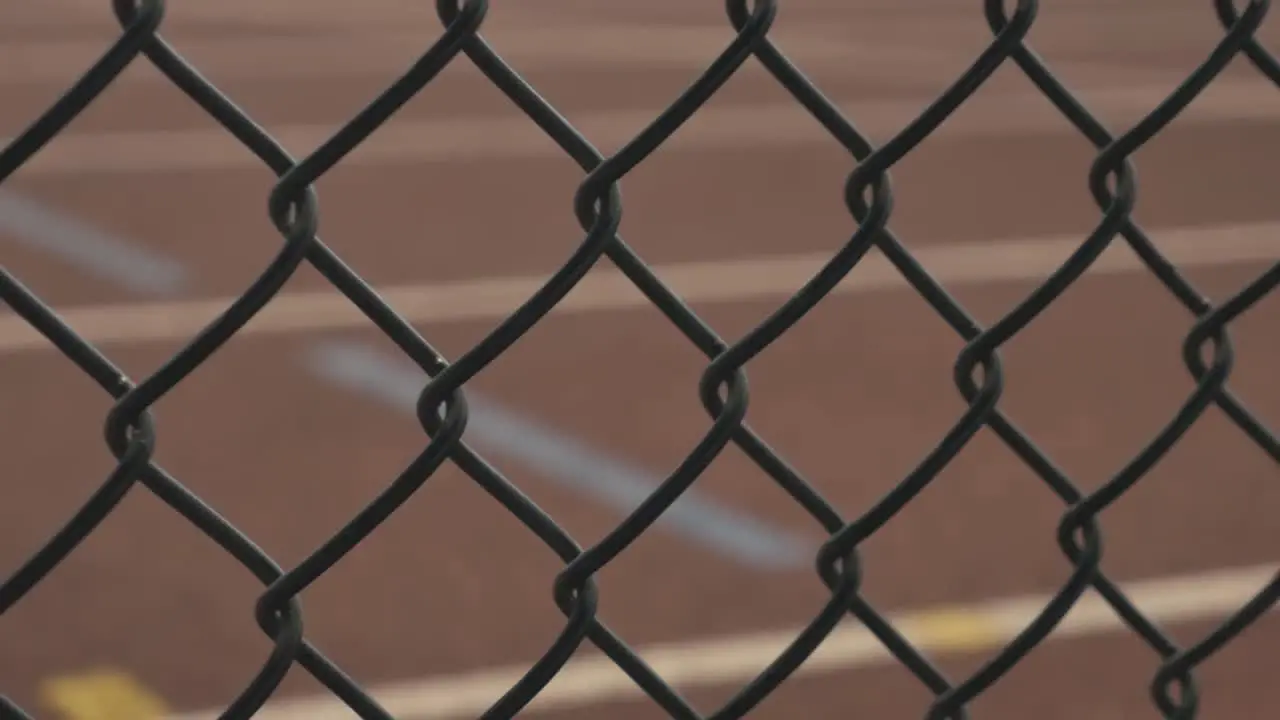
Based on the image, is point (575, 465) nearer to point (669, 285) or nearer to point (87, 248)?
point (669, 285)

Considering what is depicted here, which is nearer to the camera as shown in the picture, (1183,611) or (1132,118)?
(1183,611)

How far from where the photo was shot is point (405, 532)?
3.59m

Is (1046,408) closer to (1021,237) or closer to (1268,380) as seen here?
(1268,380)

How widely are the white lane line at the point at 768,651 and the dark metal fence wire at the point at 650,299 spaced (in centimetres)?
176

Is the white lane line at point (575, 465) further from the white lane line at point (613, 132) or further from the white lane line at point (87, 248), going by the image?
the white lane line at point (613, 132)

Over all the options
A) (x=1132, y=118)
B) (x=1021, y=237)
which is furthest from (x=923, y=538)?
(x=1132, y=118)

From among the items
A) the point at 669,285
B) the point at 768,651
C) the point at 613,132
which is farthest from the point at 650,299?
the point at 613,132

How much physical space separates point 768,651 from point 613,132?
13.0 feet

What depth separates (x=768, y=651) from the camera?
3.19 metres

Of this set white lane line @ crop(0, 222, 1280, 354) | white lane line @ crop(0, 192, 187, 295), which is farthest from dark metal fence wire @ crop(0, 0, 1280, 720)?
white lane line @ crop(0, 192, 187, 295)

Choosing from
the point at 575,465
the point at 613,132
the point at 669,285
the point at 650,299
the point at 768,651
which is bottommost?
the point at 768,651

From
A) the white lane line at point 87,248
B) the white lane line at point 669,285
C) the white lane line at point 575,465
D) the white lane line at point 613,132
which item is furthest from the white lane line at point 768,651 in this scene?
the white lane line at point 613,132

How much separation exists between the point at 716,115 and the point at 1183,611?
4.01m

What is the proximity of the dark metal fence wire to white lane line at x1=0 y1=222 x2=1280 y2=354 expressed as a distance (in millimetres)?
3370
